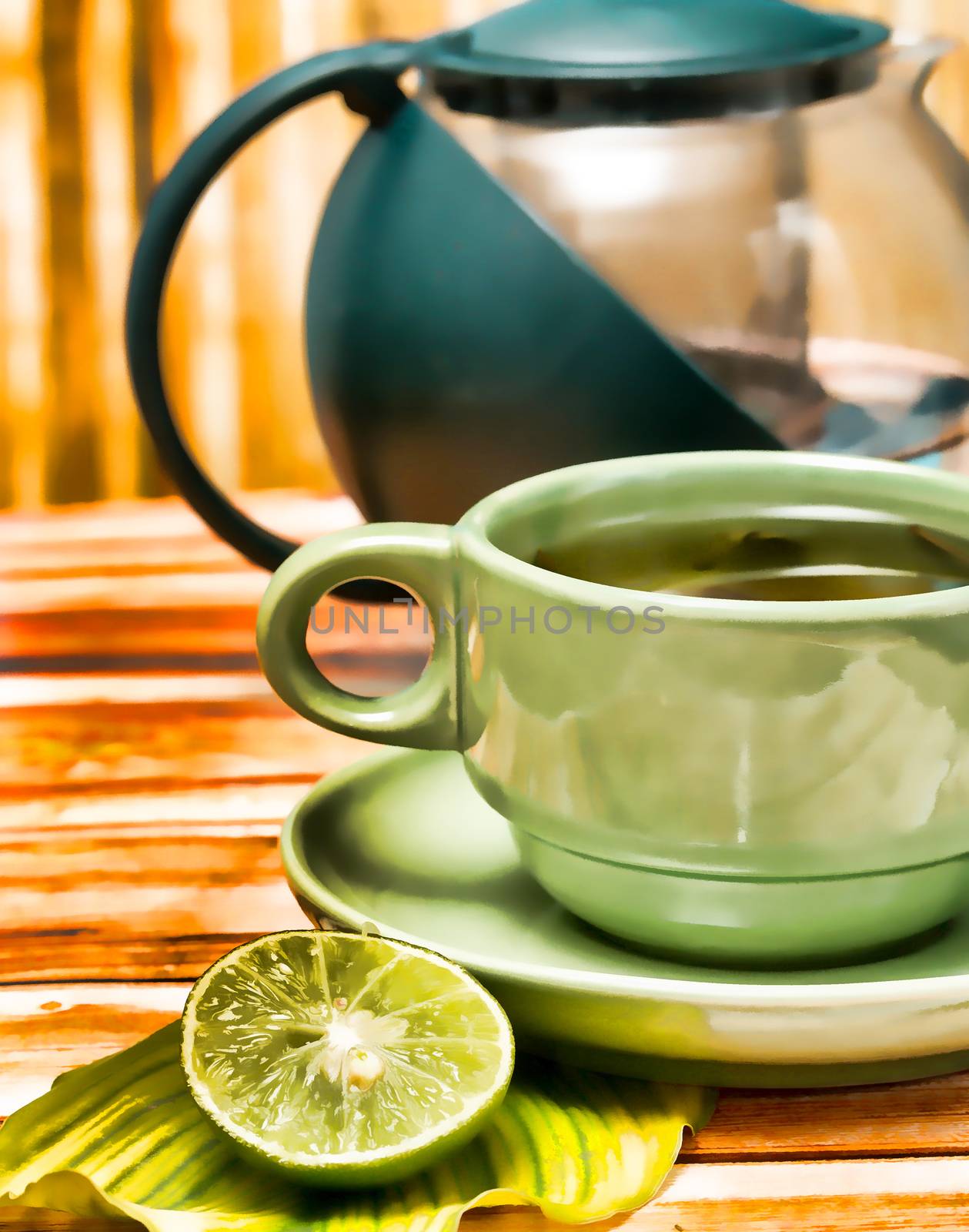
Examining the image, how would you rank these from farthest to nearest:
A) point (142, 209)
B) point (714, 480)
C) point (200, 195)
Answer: point (142, 209) < point (200, 195) < point (714, 480)

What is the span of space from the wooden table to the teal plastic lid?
0.24 m

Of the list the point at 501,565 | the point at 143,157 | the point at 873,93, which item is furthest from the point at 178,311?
the point at 501,565

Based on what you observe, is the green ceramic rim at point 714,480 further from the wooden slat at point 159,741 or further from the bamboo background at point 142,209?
the bamboo background at point 142,209

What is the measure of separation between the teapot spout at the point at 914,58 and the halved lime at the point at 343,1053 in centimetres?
38

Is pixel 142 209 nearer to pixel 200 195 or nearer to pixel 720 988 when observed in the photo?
pixel 200 195

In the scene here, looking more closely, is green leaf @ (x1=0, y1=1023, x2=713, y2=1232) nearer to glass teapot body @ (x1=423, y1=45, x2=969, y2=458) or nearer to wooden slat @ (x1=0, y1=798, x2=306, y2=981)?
wooden slat @ (x1=0, y1=798, x2=306, y2=981)

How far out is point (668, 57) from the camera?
53 centimetres

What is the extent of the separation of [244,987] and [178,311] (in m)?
0.99

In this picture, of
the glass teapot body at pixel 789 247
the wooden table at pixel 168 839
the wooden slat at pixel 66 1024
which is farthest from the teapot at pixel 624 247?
the wooden slat at pixel 66 1024

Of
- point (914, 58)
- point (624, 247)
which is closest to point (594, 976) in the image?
point (624, 247)

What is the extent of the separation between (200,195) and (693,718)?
1.09 feet

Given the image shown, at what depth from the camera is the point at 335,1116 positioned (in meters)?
0.31

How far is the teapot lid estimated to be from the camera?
53 centimetres

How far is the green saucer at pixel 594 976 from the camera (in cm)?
33
